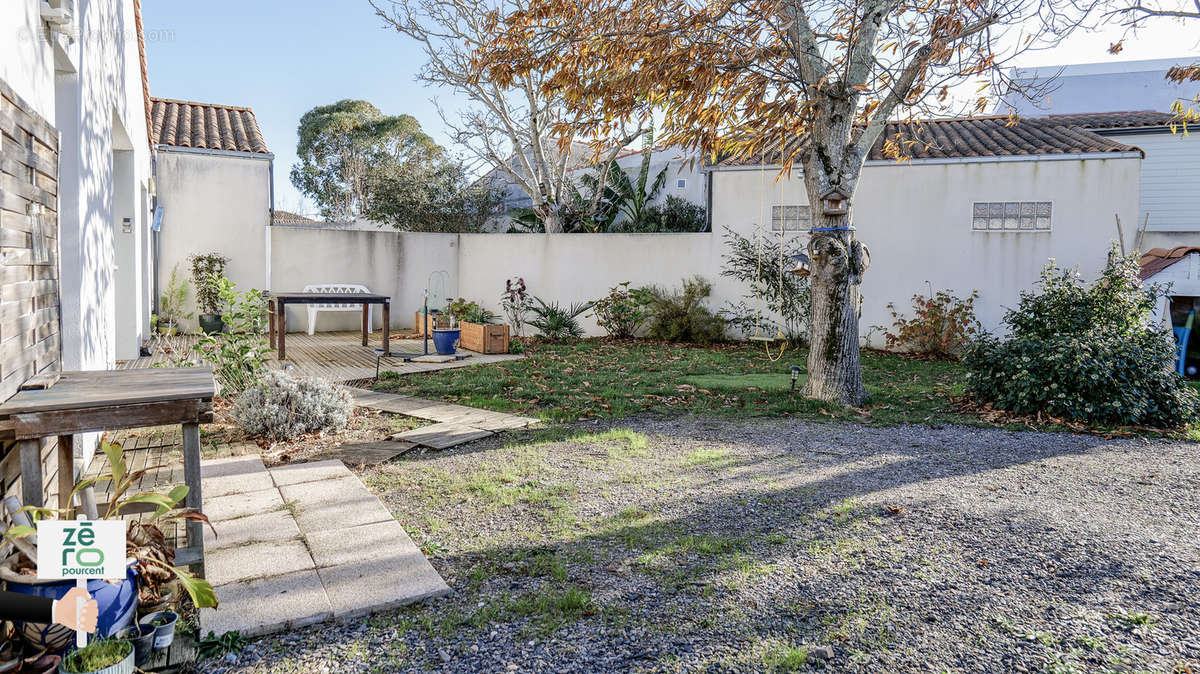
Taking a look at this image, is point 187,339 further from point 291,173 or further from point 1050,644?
point 291,173

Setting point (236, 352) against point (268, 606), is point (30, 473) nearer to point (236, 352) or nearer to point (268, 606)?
point (268, 606)

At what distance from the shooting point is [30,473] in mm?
2432

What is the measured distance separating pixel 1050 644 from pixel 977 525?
54.6 inches

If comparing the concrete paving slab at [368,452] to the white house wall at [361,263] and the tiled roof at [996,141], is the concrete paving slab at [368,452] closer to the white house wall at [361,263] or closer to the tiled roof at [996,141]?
the white house wall at [361,263]

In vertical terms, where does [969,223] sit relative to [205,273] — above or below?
above

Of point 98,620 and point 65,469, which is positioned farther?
point 65,469

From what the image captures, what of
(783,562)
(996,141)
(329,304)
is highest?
(996,141)

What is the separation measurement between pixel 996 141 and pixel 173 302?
14.7 m

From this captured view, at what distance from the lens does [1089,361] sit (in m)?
6.81

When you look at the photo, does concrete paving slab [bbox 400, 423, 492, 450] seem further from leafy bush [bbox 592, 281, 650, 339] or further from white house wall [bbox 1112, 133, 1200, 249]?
white house wall [bbox 1112, 133, 1200, 249]

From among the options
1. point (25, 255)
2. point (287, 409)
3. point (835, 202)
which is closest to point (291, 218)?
point (287, 409)

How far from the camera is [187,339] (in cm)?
1152

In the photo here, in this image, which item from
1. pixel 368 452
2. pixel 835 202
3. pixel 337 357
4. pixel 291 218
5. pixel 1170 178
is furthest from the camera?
pixel 291 218

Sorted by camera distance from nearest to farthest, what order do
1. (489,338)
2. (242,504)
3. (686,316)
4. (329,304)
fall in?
(242,504) < (489,338) < (686,316) < (329,304)
